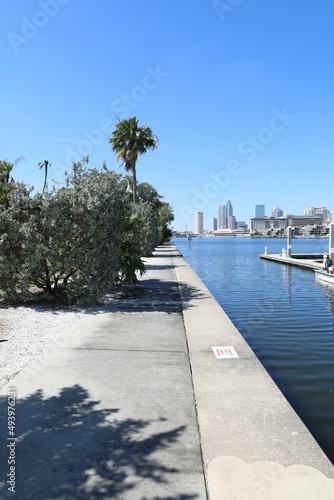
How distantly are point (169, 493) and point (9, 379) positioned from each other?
11.0ft

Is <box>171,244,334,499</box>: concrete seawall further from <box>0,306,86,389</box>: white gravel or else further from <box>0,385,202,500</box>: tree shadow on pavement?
<box>0,306,86,389</box>: white gravel

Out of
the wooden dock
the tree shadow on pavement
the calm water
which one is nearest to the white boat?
the calm water

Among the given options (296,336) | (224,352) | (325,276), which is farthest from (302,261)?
(224,352)

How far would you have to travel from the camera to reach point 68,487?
3.11m

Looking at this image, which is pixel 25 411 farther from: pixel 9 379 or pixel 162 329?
pixel 162 329

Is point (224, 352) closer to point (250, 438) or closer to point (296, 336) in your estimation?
point (250, 438)

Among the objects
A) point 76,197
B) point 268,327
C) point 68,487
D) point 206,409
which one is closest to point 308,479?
point 206,409

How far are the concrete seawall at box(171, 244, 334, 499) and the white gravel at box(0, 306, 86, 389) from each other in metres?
2.82

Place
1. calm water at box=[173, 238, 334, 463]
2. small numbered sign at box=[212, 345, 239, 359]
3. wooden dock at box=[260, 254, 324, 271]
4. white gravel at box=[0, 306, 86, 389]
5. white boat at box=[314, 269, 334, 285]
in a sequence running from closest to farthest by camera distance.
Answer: calm water at box=[173, 238, 334, 463] → white gravel at box=[0, 306, 86, 389] → small numbered sign at box=[212, 345, 239, 359] → white boat at box=[314, 269, 334, 285] → wooden dock at box=[260, 254, 324, 271]

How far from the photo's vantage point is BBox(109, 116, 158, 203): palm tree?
32.0 meters

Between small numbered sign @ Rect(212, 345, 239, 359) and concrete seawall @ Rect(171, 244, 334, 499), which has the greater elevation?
concrete seawall @ Rect(171, 244, 334, 499)

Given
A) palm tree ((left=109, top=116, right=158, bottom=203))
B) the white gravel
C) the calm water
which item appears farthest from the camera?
palm tree ((left=109, top=116, right=158, bottom=203))

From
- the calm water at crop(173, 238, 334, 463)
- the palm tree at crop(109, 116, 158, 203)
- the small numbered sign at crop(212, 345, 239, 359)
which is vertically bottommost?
the calm water at crop(173, 238, 334, 463)

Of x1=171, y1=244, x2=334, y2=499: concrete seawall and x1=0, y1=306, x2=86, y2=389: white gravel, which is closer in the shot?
x1=171, y1=244, x2=334, y2=499: concrete seawall
